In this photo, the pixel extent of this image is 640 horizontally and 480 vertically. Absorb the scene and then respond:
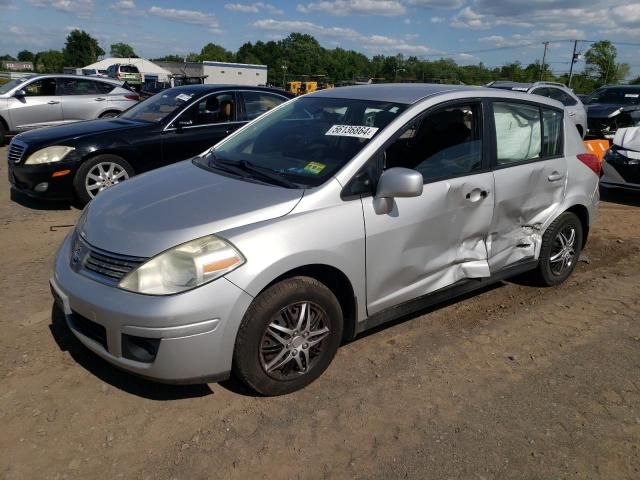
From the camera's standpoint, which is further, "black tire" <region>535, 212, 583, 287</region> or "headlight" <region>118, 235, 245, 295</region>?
"black tire" <region>535, 212, 583, 287</region>

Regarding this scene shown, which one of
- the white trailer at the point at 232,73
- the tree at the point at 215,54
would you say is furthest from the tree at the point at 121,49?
the white trailer at the point at 232,73

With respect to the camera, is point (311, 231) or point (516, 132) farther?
point (516, 132)

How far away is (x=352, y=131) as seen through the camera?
11.0ft

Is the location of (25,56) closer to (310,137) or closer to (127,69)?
(127,69)

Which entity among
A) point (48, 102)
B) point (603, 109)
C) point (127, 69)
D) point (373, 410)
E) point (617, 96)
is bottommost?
point (373, 410)

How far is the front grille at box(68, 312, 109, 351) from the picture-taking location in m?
2.69

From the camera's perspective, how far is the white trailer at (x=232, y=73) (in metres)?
58.2

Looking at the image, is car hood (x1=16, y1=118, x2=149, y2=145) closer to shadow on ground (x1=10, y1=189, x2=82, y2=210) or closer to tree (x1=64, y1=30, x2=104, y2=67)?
shadow on ground (x1=10, y1=189, x2=82, y2=210)

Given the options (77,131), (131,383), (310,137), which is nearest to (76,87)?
(77,131)

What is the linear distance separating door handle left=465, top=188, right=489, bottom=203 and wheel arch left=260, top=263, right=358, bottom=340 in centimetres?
112

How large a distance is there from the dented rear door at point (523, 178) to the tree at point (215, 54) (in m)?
139

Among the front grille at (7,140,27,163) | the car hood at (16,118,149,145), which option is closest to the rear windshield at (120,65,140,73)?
the car hood at (16,118,149,145)

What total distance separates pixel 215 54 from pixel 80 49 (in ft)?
142

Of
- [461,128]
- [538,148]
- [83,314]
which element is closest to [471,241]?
[461,128]
